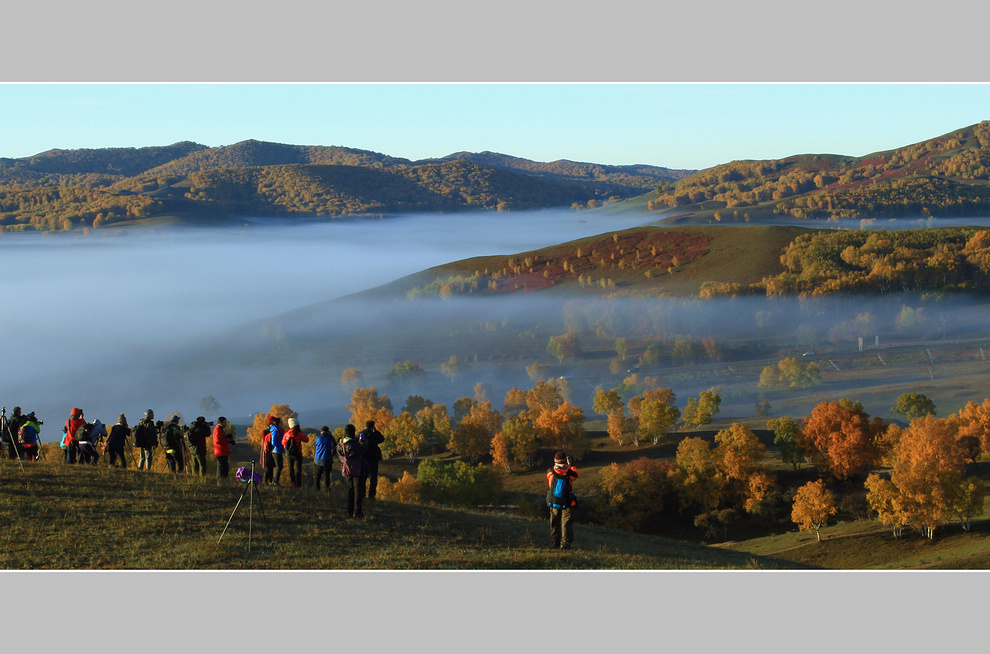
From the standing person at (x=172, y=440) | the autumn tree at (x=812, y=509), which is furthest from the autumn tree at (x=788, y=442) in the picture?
the standing person at (x=172, y=440)

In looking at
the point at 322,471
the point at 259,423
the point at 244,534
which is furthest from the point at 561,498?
the point at 259,423

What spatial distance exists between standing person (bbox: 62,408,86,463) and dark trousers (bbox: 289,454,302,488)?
7.38 meters

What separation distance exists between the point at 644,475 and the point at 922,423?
3541 cm

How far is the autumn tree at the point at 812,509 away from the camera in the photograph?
200ft

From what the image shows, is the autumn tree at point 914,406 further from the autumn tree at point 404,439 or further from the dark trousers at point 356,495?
the dark trousers at point 356,495

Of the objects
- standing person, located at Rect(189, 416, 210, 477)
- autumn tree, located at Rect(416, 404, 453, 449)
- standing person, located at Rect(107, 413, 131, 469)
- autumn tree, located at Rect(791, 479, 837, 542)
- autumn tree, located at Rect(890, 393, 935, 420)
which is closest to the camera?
standing person, located at Rect(189, 416, 210, 477)

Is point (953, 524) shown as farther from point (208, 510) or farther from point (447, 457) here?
point (447, 457)

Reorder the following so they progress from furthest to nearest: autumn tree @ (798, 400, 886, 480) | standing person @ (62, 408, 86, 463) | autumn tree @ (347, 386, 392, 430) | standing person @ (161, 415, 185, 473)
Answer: autumn tree @ (347, 386, 392, 430) < autumn tree @ (798, 400, 886, 480) < standing person @ (62, 408, 86, 463) < standing person @ (161, 415, 185, 473)

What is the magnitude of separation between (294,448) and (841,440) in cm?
6875

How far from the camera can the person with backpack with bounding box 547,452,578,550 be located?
16.5 metres

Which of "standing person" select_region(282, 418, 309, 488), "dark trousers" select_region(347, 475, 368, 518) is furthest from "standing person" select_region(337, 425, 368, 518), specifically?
"standing person" select_region(282, 418, 309, 488)

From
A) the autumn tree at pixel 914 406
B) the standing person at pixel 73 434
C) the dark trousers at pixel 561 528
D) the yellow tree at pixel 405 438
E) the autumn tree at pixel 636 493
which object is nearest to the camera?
the dark trousers at pixel 561 528

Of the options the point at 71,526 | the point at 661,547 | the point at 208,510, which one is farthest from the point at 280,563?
the point at 661,547

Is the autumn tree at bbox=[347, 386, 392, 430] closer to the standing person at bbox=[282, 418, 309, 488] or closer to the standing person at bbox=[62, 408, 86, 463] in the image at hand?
the standing person at bbox=[62, 408, 86, 463]
